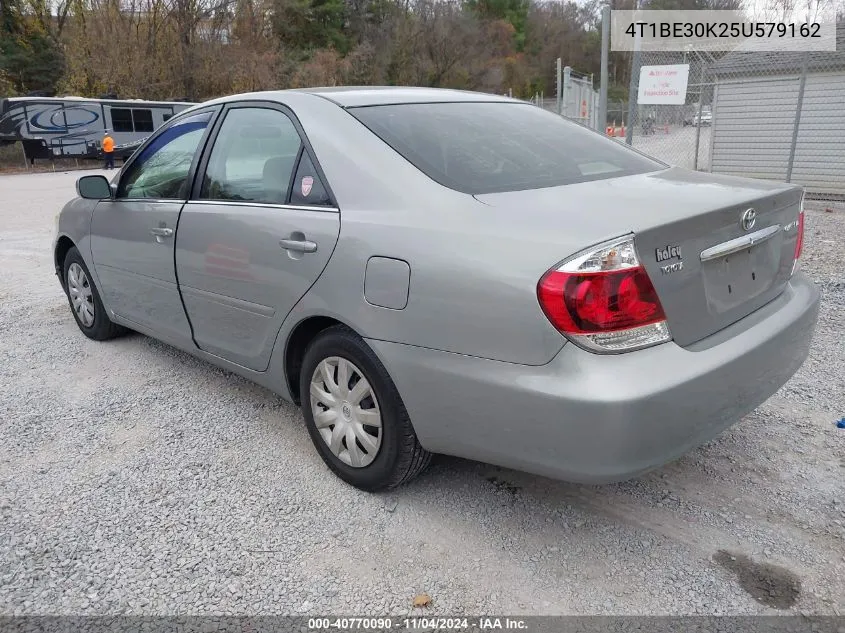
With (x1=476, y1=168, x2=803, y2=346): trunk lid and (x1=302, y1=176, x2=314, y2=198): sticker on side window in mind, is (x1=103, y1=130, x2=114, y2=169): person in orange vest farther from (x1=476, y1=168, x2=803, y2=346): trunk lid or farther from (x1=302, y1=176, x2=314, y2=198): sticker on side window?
(x1=476, y1=168, x2=803, y2=346): trunk lid

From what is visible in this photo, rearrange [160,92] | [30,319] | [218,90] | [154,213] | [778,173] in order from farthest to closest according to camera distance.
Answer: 1. [218,90]
2. [160,92]
3. [778,173]
4. [30,319]
5. [154,213]

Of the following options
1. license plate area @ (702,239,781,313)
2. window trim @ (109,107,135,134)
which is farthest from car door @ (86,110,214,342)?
window trim @ (109,107,135,134)

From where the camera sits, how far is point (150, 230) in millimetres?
3812

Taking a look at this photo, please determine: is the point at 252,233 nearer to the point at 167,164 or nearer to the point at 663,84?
the point at 167,164

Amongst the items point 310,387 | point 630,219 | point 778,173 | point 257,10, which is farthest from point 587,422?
point 257,10

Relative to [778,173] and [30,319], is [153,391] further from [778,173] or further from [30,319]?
[778,173]

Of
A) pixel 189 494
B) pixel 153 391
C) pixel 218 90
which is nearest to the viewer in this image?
pixel 189 494

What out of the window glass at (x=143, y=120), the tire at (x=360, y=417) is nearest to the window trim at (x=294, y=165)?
the tire at (x=360, y=417)

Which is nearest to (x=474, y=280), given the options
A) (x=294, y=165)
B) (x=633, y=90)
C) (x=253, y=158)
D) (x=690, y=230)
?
(x=690, y=230)

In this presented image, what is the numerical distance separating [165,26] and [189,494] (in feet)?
129

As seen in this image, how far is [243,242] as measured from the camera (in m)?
3.12

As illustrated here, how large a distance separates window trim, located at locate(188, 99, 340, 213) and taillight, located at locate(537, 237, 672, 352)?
1.05m

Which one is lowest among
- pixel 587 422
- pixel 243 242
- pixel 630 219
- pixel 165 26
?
pixel 587 422

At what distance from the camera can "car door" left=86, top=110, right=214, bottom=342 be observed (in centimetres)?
368
